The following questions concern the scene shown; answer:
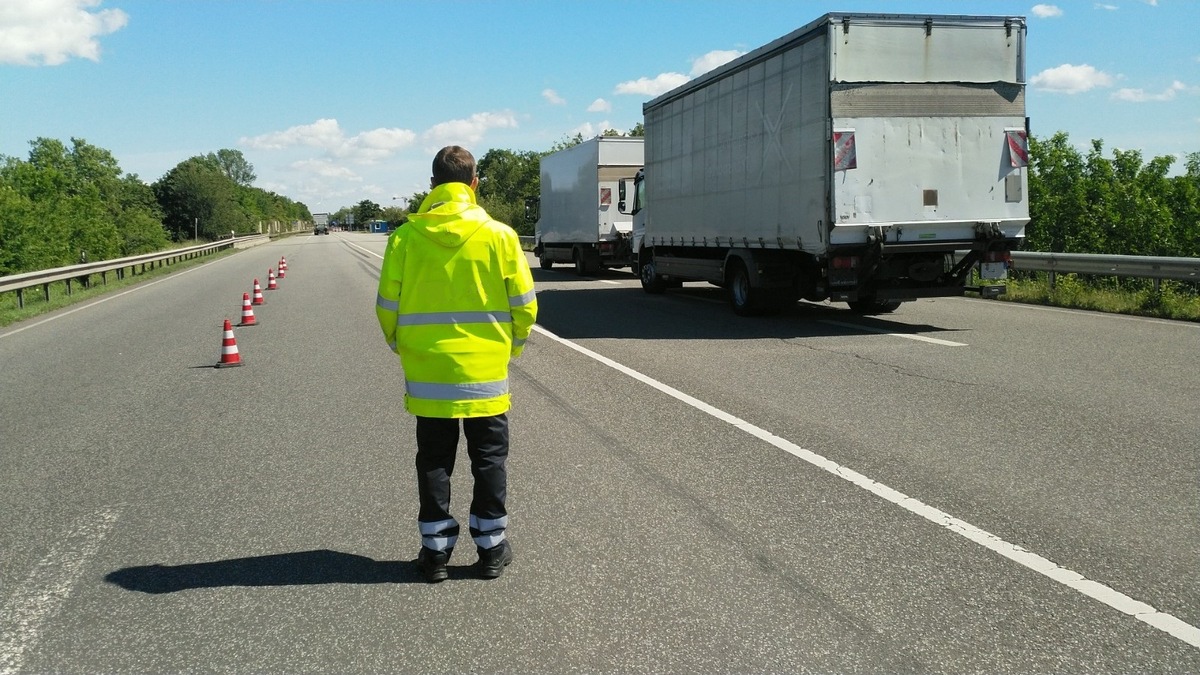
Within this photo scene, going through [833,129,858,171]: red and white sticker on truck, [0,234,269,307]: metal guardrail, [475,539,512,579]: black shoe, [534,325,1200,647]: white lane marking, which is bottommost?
[534,325,1200,647]: white lane marking

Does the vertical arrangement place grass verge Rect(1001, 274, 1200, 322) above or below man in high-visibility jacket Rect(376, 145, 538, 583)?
below

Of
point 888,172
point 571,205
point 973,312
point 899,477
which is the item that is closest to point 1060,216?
point 571,205

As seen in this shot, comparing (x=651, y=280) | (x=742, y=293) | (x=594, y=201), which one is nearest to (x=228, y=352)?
(x=742, y=293)

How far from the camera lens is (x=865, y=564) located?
14.5ft

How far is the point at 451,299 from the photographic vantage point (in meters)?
4.27

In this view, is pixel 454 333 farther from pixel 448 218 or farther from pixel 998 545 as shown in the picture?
pixel 998 545

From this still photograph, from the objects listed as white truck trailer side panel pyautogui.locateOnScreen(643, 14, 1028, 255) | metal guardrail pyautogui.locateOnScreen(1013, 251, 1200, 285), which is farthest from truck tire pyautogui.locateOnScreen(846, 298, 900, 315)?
metal guardrail pyautogui.locateOnScreen(1013, 251, 1200, 285)

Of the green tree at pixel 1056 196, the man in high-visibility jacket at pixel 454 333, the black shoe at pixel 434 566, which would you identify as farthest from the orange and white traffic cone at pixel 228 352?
the green tree at pixel 1056 196

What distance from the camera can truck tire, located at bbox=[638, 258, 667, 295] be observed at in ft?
66.0

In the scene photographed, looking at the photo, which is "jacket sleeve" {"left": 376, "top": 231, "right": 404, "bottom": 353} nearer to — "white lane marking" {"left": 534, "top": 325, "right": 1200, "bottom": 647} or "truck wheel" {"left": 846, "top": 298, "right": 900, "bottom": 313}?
"white lane marking" {"left": 534, "top": 325, "right": 1200, "bottom": 647}

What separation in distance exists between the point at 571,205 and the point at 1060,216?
2722 cm

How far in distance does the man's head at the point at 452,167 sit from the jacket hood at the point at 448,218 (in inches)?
2.5

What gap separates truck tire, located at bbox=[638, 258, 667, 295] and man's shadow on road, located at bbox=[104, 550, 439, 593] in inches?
611

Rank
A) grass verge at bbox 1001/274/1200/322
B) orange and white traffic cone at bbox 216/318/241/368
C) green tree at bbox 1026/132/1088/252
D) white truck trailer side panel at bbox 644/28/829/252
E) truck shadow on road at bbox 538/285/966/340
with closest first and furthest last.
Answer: orange and white traffic cone at bbox 216/318/241/368 < white truck trailer side panel at bbox 644/28/829/252 < truck shadow on road at bbox 538/285/966/340 < grass verge at bbox 1001/274/1200/322 < green tree at bbox 1026/132/1088/252
